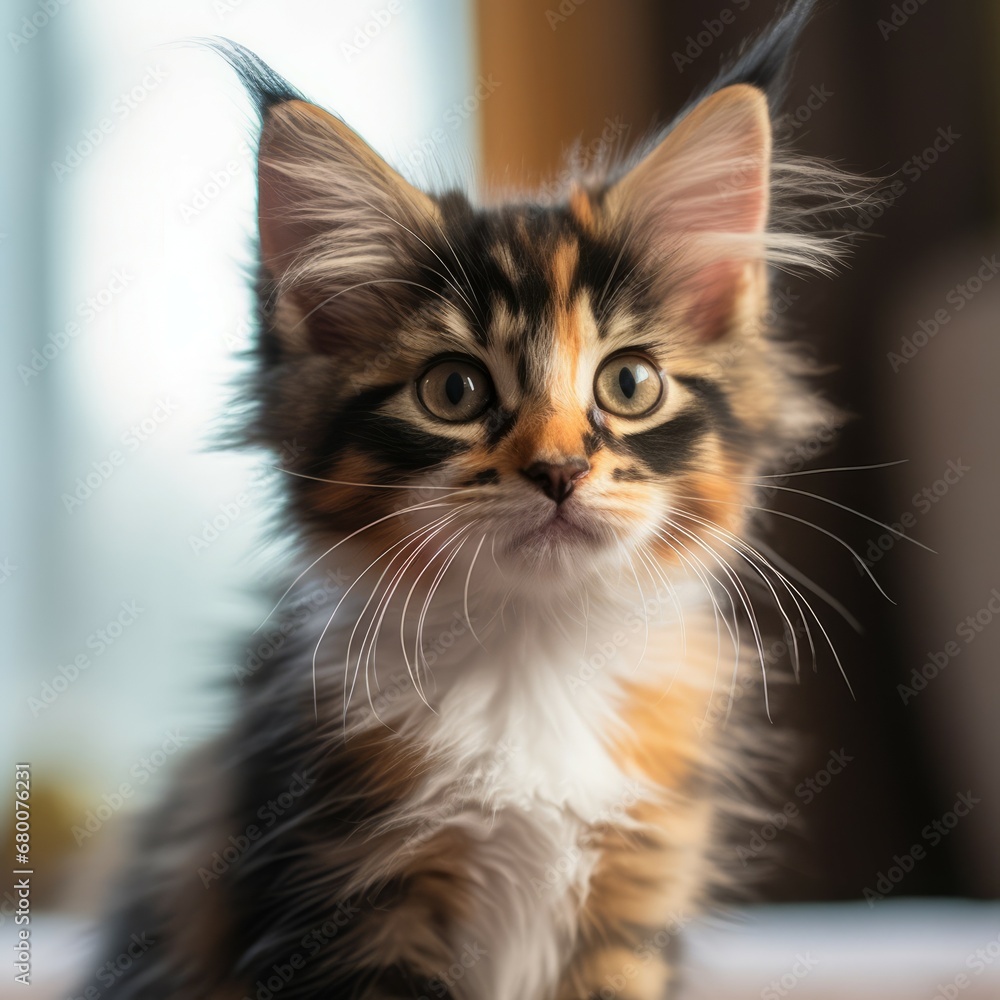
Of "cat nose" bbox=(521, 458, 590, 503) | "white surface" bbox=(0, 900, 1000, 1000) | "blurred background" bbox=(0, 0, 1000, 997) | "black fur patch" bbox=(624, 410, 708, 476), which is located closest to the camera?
"cat nose" bbox=(521, 458, 590, 503)

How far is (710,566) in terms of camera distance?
1.00m

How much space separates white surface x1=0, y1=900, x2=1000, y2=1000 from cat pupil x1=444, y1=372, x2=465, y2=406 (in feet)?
2.12

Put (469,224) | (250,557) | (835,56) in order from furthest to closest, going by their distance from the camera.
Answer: (835,56) < (250,557) < (469,224)

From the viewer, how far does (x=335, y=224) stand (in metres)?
0.94

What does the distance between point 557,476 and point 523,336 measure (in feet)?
0.57

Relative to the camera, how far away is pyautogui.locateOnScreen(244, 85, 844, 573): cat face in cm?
86

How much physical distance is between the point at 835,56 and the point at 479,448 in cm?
94

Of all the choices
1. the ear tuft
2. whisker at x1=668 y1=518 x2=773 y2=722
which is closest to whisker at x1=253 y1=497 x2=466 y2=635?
whisker at x1=668 y1=518 x2=773 y2=722

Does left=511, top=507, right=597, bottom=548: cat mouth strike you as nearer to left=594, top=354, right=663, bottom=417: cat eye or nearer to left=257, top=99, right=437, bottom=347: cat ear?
left=594, top=354, right=663, bottom=417: cat eye

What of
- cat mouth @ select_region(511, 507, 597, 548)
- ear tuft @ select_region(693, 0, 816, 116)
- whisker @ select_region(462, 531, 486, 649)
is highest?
ear tuft @ select_region(693, 0, 816, 116)

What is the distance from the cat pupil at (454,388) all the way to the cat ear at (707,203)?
0.26 meters

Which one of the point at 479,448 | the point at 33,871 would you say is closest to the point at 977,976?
the point at 479,448

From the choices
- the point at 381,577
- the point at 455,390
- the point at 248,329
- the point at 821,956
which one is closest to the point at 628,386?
the point at 455,390

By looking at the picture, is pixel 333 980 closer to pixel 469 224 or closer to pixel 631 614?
pixel 631 614
